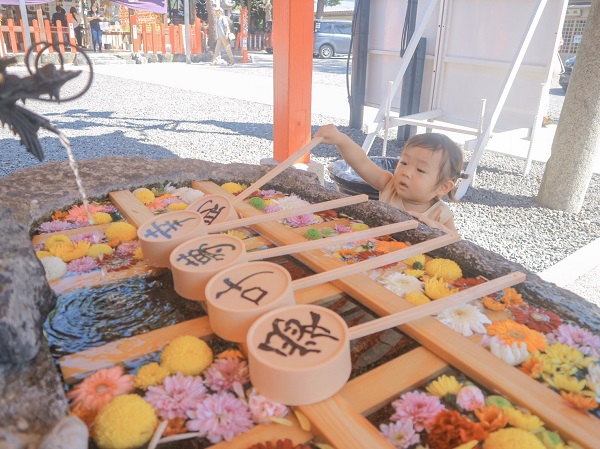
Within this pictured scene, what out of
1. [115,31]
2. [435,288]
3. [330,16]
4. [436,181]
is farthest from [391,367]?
[330,16]

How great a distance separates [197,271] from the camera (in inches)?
52.1

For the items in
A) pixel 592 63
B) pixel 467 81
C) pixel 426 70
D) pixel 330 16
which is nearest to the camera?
pixel 592 63

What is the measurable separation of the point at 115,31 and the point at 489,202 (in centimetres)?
2075

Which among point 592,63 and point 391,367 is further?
point 592,63

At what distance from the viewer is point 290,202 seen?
2.23 meters

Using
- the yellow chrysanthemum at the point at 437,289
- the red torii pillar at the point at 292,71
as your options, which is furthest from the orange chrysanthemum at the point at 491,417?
the red torii pillar at the point at 292,71

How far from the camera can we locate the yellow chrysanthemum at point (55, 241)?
1695mm

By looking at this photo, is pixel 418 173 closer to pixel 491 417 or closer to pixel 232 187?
pixel 232 187

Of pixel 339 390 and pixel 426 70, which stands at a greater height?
pixel 426 70

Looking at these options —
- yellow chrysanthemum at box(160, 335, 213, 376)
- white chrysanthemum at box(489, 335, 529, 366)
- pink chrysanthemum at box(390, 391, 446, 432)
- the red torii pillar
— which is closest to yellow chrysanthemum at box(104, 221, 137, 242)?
yellow chrysanthemum at box(160, 335, 213, 376)

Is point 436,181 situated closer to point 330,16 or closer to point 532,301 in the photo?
point 532,301

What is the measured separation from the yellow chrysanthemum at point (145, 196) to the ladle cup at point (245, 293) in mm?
1040

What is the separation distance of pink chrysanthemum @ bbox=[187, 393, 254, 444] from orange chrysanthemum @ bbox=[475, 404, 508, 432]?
47cm

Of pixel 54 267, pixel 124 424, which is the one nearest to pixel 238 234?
pixel 54 267
